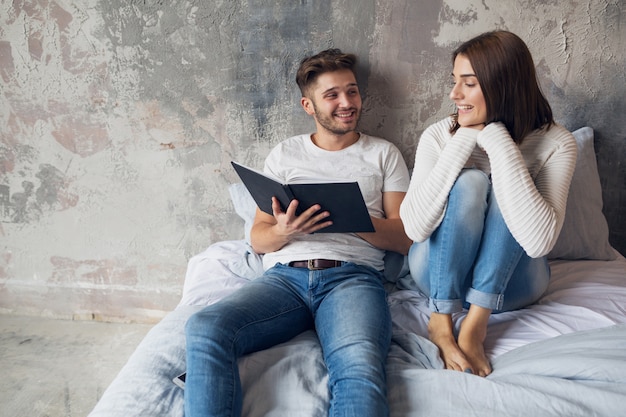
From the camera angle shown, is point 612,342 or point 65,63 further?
point 65,63

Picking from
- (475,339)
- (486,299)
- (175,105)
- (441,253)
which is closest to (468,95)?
(441,253)

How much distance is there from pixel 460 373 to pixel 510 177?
496mm

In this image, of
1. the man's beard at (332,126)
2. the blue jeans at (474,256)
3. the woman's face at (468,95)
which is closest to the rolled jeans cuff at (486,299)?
the blue jeans at (474,256)

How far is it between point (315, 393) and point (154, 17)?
1490 mm

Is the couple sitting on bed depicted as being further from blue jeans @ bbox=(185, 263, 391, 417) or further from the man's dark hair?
the man's dark hair

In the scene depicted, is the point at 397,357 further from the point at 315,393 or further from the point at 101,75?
the point at 101,75

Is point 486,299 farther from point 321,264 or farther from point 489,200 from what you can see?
point 321,264

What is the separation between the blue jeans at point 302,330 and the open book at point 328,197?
7.0 inches

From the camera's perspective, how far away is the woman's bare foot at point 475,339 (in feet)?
4.28

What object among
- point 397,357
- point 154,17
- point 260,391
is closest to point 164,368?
point 260,391

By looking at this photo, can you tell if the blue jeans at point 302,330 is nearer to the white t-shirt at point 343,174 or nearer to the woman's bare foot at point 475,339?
the white t-shirt at point 343,174

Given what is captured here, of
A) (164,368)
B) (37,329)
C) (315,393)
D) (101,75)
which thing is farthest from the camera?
(37,329)

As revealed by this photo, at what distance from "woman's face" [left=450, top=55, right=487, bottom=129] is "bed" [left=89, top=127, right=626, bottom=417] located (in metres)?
0.54

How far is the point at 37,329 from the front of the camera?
7.50ft
